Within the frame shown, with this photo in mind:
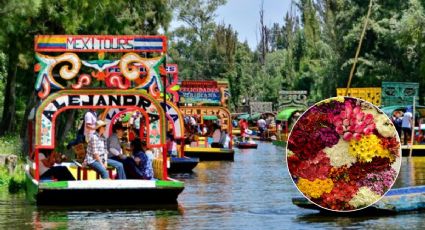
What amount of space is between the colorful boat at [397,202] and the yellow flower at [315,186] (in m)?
0.91

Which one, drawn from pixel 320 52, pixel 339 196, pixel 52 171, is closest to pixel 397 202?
pixel 339 196

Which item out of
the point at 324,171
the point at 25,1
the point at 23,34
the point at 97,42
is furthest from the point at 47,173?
the point at 23,34

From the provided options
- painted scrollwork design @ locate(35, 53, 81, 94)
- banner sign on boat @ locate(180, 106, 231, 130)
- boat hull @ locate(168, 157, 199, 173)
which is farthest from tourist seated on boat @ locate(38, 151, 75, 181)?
banner sign on boat @ locate(180, 106, 231, 130)

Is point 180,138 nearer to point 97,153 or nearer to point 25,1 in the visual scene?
point 25,1

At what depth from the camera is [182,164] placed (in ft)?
109

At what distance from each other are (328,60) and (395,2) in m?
11.5

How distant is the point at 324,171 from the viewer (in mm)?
17547

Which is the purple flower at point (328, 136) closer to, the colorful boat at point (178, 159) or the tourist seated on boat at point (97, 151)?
the tourist seated on boat at point (97, 151)

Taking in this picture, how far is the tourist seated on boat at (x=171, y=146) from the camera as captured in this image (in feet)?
111

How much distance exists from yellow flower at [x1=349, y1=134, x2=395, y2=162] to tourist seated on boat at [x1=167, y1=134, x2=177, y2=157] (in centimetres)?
1639

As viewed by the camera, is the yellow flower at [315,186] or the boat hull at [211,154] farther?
the boat hull at [211,154]

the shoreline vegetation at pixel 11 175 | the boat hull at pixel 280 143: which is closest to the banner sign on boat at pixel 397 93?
the boat hull at pixel 280 143

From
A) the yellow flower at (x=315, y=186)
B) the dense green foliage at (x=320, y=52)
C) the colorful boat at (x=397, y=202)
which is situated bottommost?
the colorful boat at (x=397, y=202)

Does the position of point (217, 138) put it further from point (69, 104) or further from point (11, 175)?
point (69, 104)
